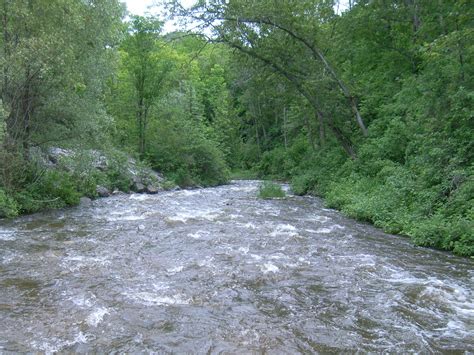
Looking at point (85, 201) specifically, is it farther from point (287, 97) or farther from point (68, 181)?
point (287, 97)

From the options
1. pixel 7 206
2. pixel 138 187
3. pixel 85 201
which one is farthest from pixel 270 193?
pixel 7 206

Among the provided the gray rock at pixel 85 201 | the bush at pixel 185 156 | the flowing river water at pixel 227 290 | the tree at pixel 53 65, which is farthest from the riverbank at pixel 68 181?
the bush at pixel 185 156

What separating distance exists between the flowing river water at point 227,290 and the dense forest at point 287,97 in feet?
8.40

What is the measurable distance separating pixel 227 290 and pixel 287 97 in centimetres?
1894

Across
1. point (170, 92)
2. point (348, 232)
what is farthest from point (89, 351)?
point (170, 92)

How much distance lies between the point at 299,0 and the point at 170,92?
650 inches

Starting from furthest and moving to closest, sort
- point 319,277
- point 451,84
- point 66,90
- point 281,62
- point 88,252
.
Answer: point 281,62 < point 66,90 < point 451,84 < point 88,252 < point 319,277

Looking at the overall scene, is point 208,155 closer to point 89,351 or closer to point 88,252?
point 88,252

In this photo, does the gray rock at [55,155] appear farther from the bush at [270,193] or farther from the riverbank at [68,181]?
the bush at [270,193]

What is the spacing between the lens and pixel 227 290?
7.28m

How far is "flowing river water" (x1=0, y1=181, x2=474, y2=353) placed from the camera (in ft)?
17.7

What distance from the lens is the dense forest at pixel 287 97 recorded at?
1294 cm

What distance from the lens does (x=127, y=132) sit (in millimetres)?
31516

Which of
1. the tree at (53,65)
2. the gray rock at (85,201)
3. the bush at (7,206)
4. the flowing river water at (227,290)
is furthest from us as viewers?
the gray rock at (85,201)
